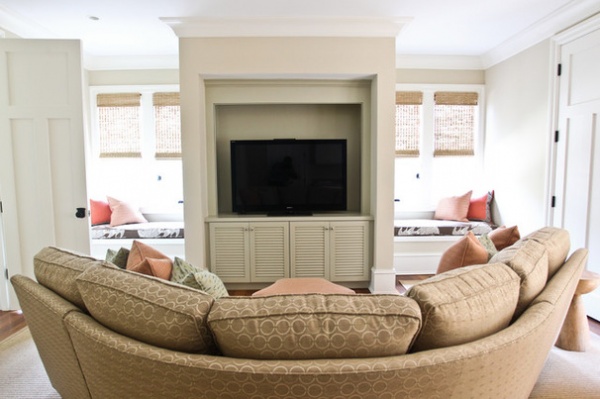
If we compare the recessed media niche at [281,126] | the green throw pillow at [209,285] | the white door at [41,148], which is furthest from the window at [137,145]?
the green throw pillow at [209,285]

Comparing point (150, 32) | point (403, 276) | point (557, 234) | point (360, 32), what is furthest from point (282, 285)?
point (150, 32)

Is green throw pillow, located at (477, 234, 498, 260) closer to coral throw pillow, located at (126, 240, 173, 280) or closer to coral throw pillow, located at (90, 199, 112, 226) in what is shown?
coral throw pillow, located at (126, 240, 173, 280)

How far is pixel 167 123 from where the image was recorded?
4277 millimetres

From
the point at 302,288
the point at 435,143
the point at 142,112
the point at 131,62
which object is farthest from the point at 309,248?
the point at 131,62

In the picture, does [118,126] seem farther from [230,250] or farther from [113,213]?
[230,250]

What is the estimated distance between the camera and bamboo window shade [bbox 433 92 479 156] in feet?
14.0

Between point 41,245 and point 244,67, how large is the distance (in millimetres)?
2408

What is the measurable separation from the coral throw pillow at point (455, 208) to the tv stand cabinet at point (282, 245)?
4.43ft

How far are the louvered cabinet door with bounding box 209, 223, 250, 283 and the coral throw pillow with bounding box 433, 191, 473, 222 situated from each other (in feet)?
8.31

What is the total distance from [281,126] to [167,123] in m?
1.60

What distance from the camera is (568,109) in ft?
9.62

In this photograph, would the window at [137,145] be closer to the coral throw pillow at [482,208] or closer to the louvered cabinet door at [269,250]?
the louvered cabinet door at [269,250]

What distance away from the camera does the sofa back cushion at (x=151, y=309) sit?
2.99 feet

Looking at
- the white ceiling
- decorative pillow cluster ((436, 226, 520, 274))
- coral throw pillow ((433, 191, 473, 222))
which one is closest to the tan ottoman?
decorative pillow cluster ((436, 226, 520, 274))
